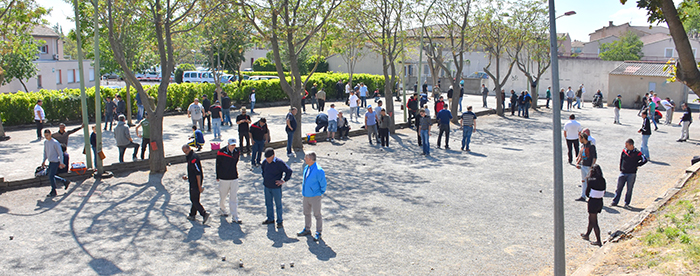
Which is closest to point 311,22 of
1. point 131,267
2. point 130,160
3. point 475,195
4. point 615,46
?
point 130,160

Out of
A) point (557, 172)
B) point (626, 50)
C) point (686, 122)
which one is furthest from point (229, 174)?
point (626, 50)

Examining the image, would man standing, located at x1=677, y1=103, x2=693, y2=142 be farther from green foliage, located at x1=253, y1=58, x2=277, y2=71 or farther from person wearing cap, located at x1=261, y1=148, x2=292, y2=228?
green foliage, located at x1=253, y1=58, x2=277, y2=71

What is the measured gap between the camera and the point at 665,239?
8172mm

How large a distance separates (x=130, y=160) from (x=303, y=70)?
35.6 metres

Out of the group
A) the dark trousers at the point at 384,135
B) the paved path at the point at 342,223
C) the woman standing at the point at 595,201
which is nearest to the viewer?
the paved path at the point at 342,223

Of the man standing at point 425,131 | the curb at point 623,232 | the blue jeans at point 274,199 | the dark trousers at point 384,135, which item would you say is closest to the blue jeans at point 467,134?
the man standing at point 425,131

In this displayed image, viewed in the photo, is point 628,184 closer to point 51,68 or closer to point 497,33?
point 497,33

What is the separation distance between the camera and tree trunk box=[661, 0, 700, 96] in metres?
7.97

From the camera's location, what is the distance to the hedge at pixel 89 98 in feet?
67.3

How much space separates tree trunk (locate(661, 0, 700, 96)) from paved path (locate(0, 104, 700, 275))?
117 inches

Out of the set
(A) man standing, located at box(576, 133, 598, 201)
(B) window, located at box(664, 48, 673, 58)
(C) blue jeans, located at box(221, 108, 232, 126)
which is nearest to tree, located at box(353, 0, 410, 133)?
(C) blue jeans, located at box(221, 108, 232, 126)

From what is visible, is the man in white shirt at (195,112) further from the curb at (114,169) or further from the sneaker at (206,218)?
the sneaker at (206,218)

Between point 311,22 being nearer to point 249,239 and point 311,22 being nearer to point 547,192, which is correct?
point 547,192

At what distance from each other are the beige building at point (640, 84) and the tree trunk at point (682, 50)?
28917mm
